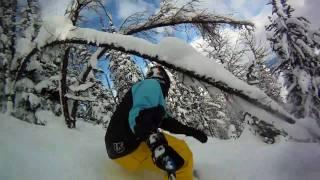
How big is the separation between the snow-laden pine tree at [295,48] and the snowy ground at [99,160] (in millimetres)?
Answer: 2005

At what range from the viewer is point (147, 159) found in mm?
2648

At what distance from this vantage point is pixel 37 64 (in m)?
5.00

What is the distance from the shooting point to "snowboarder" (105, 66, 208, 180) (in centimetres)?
237

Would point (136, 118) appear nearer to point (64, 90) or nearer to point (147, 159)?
point (147, 159)

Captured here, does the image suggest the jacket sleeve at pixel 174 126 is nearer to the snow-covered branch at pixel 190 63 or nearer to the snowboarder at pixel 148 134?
the snowboarder at pixel 148 134

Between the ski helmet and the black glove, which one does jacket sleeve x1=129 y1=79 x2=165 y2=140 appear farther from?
the black glove

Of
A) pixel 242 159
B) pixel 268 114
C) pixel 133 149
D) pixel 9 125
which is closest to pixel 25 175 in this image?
pixel 133 149

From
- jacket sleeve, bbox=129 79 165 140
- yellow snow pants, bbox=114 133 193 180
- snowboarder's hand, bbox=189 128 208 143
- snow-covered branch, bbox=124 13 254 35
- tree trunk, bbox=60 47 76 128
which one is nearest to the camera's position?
jacket sleeve, bbox=129 79 165 140

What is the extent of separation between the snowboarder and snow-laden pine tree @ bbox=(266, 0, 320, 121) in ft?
8.36

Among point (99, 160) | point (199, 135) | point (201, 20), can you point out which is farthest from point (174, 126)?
point (201, 20)

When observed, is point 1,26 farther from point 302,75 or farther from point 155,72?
point 302,75

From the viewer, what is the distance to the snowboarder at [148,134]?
2371 mm

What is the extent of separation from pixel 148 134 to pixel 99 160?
0.56 meters

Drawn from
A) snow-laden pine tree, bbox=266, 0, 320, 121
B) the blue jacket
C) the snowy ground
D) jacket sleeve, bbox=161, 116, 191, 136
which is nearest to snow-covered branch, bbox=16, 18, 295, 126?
the snowy ground
